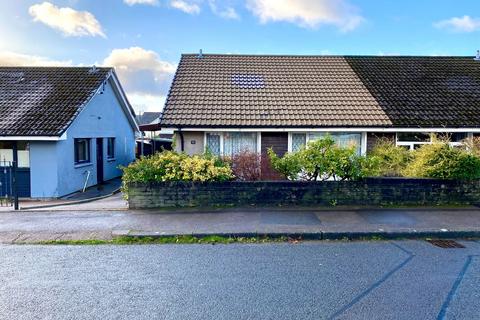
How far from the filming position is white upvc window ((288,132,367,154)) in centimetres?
1188

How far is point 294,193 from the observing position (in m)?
8.73

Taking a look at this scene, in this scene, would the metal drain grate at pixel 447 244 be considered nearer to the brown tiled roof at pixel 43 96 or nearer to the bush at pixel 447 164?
the bush at pixel 447 164

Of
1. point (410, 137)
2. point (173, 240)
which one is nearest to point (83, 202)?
point (173, 240)

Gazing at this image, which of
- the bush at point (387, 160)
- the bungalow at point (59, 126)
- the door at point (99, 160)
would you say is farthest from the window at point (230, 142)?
the door at point (99, 160)

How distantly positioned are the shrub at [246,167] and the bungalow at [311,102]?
5.37 ft

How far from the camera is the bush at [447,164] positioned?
877 cm

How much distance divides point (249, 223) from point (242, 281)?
8.84 feet

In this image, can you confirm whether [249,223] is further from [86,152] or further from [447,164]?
[86,152]

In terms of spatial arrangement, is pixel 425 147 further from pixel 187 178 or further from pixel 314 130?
pixel 187 178

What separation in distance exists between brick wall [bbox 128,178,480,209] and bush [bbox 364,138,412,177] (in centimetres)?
42

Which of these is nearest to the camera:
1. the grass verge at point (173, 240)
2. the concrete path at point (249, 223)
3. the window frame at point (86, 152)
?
the grass verge at point (173, 240)

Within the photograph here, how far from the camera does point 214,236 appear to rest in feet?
21.6

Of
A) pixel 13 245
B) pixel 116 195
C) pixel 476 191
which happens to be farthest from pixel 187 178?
pixel 476 191

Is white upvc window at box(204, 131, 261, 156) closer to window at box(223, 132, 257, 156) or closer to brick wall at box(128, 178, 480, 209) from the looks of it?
window at box(223, 132, 257, 156)
